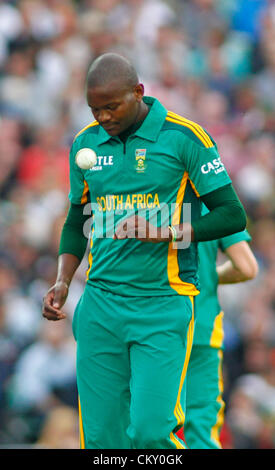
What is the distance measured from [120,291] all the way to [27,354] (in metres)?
4.29

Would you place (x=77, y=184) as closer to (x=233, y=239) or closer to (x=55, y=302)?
(x=55, y=302)

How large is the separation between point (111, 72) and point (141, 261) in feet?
3.22

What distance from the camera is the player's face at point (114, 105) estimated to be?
445 cm

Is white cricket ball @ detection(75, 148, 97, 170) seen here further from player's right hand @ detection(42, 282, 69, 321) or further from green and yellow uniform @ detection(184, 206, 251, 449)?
green and yellow uniform @ detection(184, 206, 251, 449)

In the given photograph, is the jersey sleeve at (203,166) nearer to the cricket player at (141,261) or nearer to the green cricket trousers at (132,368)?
the cricket player at (141,261)

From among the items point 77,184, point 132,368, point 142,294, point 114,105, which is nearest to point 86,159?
point 77,184

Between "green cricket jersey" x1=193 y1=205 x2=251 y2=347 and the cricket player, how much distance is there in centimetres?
99

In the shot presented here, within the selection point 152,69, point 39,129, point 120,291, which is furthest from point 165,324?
point 152,69

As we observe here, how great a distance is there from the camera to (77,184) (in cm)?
498

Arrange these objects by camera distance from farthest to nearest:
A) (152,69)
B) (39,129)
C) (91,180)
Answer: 1. (152,69)
2. (39,129)
3. (91,180)

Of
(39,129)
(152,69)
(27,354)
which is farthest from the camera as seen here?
(152,69)

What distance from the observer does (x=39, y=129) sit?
11062 mm
